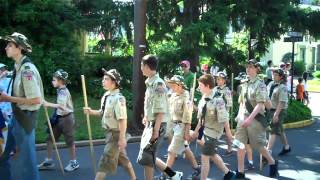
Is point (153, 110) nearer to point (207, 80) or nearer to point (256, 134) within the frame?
point (207, 80)

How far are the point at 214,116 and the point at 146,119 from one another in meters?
1.16

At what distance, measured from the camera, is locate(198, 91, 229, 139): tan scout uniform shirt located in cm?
752

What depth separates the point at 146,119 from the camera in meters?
6.91

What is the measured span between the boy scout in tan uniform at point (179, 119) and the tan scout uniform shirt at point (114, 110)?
1.48 meters

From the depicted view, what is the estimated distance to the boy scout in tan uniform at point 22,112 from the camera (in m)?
6.27

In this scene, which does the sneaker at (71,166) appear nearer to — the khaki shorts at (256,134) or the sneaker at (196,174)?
the sneaker at (196,174)

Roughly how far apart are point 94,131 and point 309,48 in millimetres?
52634

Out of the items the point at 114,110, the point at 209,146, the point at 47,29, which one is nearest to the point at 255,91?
the point at 209,146

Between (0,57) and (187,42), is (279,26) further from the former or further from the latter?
(0,57)

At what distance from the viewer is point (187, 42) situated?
48.9 ft

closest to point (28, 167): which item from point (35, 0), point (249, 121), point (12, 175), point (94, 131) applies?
point (12, 175)

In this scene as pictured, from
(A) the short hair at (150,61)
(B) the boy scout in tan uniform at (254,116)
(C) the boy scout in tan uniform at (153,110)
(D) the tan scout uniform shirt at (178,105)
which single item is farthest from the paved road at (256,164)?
(A) the short hair at (150,61)

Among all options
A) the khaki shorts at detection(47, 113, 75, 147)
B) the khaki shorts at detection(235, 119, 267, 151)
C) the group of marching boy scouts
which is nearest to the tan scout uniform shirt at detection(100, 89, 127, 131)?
the group of marching boy scouts

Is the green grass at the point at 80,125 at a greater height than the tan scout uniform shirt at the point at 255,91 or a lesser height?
lesser
